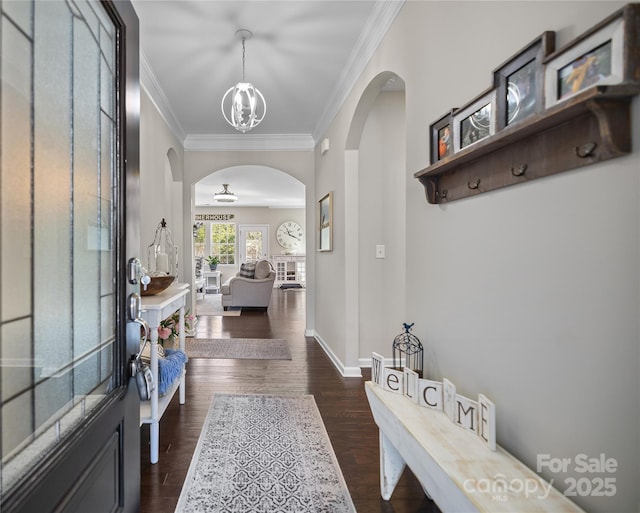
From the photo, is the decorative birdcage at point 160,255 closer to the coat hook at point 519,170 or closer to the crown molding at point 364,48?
the crown molding at point 364,48

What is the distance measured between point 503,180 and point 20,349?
1.33m

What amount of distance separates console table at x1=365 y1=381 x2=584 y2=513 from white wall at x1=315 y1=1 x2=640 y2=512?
0.08m

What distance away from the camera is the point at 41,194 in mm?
858

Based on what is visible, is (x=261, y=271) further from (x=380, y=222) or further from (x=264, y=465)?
(x=264, y=465)

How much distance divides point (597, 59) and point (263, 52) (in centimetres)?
258

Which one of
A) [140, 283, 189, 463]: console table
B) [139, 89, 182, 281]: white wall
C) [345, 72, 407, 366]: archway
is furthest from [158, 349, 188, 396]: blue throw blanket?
[345, 72, 407, 366]: archway

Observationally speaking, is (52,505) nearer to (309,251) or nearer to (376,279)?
(376,279)

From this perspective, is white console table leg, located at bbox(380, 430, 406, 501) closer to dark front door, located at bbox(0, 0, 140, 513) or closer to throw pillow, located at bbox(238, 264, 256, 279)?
dark front door, located at bbox(0, 0, 140, 513)

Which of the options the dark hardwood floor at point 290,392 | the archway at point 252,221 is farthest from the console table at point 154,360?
the archway at point 252,221

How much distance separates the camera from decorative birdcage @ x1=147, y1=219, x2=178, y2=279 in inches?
108

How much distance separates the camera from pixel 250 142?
511 centimetres

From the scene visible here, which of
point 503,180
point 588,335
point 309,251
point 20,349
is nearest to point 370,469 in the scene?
point 588,335

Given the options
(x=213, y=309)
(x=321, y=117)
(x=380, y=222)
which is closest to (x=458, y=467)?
(x=380, y=222)

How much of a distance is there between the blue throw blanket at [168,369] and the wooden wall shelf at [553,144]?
193cm
